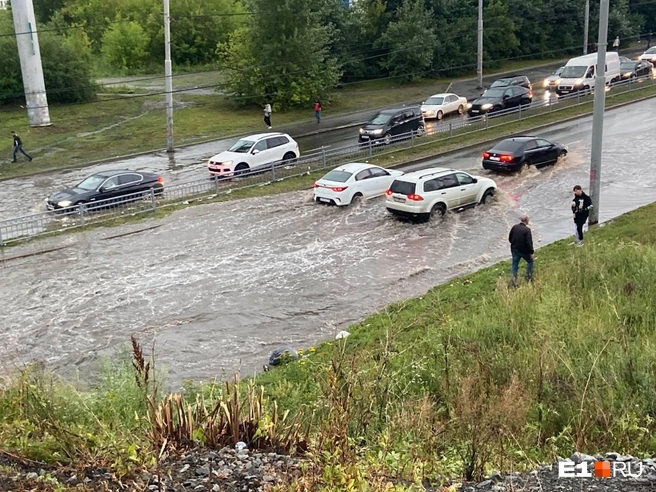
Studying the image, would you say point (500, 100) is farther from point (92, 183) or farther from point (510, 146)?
point (92, 183)

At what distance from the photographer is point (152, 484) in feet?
18.7

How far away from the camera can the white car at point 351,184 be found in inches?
929

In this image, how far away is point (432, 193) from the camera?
2206 cm

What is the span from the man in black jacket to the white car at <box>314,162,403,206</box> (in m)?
8.94

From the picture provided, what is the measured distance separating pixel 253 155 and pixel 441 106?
15.1m

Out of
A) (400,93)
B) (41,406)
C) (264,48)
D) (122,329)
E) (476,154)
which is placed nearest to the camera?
(41,406)

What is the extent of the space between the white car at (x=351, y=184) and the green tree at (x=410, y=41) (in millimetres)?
29713

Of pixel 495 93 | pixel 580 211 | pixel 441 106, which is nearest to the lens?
pixel 580 211

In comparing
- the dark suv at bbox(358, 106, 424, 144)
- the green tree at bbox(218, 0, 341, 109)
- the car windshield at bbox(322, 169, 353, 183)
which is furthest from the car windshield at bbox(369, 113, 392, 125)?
the green tree at bbox(218, 0, 341, 109)

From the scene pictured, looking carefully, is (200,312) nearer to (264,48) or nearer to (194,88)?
(264,48)

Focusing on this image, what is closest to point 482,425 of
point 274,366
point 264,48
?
point 274,366

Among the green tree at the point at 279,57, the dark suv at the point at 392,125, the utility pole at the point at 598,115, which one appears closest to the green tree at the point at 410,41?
the green tree at the point at 279,57

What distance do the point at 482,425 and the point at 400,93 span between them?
44.8 m

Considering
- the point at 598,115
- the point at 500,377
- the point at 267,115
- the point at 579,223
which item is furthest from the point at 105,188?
the point at 500,377
